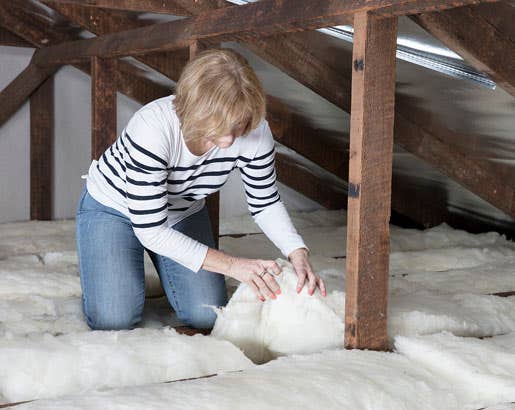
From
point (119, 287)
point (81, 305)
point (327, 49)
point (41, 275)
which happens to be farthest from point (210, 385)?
point (327, 49)

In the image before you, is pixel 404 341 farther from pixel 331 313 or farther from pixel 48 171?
pixel 48 171

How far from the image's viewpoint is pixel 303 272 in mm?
1892

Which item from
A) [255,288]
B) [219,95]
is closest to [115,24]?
[219,95]

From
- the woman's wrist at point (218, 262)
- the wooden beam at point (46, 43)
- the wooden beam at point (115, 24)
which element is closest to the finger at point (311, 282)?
the woman's wrist at point (218, 262)

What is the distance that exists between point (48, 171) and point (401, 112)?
7.69 ft

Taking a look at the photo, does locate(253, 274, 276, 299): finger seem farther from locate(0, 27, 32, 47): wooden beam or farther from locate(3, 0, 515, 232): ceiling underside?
locate(0, 27, 32, 47): wooden beam

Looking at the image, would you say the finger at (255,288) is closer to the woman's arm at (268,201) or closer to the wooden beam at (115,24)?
the woman's arm at (268,201)

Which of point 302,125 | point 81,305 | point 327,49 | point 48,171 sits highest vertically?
point 327,49

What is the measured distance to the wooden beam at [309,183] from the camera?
4391 mm

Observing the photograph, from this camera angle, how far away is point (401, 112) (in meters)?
2.92

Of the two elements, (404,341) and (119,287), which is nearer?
(404,341)

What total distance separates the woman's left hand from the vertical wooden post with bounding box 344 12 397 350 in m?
0.14

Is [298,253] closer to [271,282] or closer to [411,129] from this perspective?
[271,282]

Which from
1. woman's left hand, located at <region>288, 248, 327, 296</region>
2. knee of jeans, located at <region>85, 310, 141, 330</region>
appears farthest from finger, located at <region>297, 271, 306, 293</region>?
knee of jeans, located at <region>85, 310, 141, 330</region>
